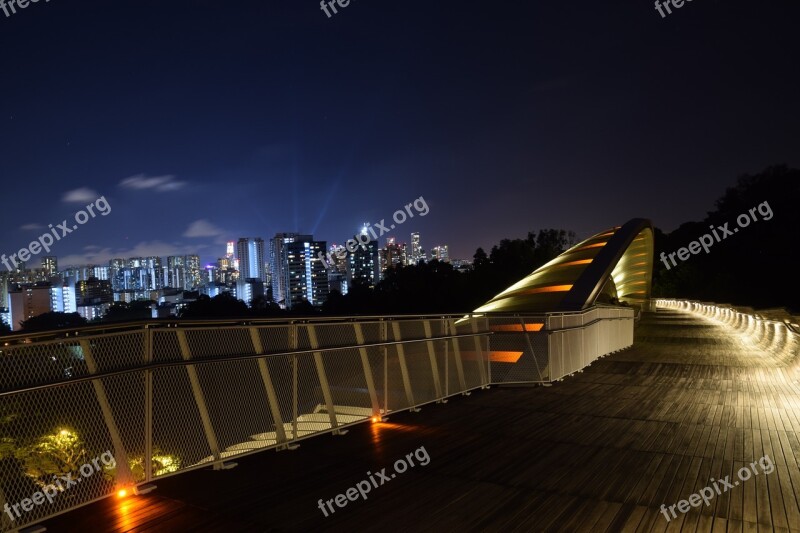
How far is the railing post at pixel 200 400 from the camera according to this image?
6.20 meters

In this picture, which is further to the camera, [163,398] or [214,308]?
[214,308]

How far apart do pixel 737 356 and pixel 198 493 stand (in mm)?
17744

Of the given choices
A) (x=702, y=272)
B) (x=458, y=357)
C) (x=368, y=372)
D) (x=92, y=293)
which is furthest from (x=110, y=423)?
(x=92, y=293)

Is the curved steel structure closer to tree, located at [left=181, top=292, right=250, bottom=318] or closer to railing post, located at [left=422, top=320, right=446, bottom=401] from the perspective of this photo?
railing post, located at [left=422, top=320, right=446, bottom=401]

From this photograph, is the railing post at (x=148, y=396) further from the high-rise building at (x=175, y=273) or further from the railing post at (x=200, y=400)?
the high-rise building at (x=175, y=273)

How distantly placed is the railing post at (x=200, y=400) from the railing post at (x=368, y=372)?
2.59 meters

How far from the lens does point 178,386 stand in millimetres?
6215

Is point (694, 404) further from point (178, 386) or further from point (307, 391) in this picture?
point (178, 386)

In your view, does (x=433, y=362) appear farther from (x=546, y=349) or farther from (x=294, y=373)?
(x=294, y=373)


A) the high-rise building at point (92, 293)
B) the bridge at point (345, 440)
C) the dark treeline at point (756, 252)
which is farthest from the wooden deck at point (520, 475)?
the high-rise building at point (92, 293)

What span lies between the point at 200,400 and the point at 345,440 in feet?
7.39

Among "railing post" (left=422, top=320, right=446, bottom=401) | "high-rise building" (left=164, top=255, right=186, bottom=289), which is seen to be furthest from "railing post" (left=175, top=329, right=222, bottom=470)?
"high-rise building" (left=164, top=255, right=186, bottom=289)

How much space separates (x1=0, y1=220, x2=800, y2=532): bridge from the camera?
503 cm

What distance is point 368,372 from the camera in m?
8.85
